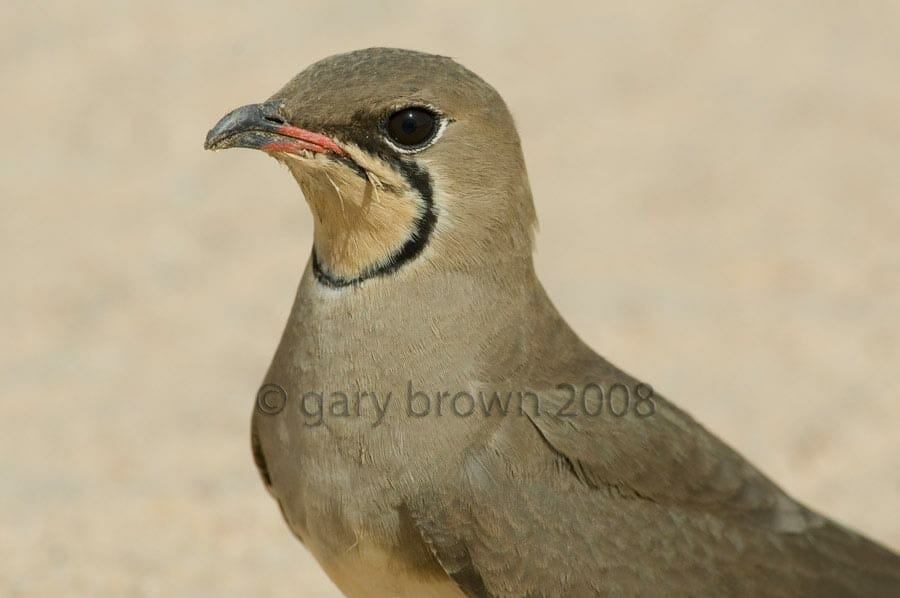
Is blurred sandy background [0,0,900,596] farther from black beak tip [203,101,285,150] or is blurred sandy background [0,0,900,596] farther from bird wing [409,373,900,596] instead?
black beak tip [203,101,285,150]

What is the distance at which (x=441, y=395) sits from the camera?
431 cm

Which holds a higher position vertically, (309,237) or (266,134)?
(309,237)

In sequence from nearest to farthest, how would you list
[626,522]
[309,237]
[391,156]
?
[391,156]
[626,522]
[309,237]

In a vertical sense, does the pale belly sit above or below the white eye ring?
below

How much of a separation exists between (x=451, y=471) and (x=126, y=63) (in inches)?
270

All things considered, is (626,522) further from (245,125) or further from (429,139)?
(245,125)

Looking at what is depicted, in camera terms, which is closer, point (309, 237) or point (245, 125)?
point (245, 125)

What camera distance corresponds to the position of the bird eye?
4.22 meters

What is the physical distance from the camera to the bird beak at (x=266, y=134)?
421 centimetres

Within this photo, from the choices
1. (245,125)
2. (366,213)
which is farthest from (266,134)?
(366,213)

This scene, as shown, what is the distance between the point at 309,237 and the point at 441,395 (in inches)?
184

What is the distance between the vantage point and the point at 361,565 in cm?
432

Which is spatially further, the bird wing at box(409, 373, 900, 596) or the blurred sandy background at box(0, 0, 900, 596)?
the blurred sandy background at box(0, 0, 900, 596)

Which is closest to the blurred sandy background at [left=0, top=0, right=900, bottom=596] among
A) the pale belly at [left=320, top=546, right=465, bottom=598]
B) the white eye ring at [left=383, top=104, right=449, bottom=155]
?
the pale belly at [left=320, top=546, right=465, bottom=598]
